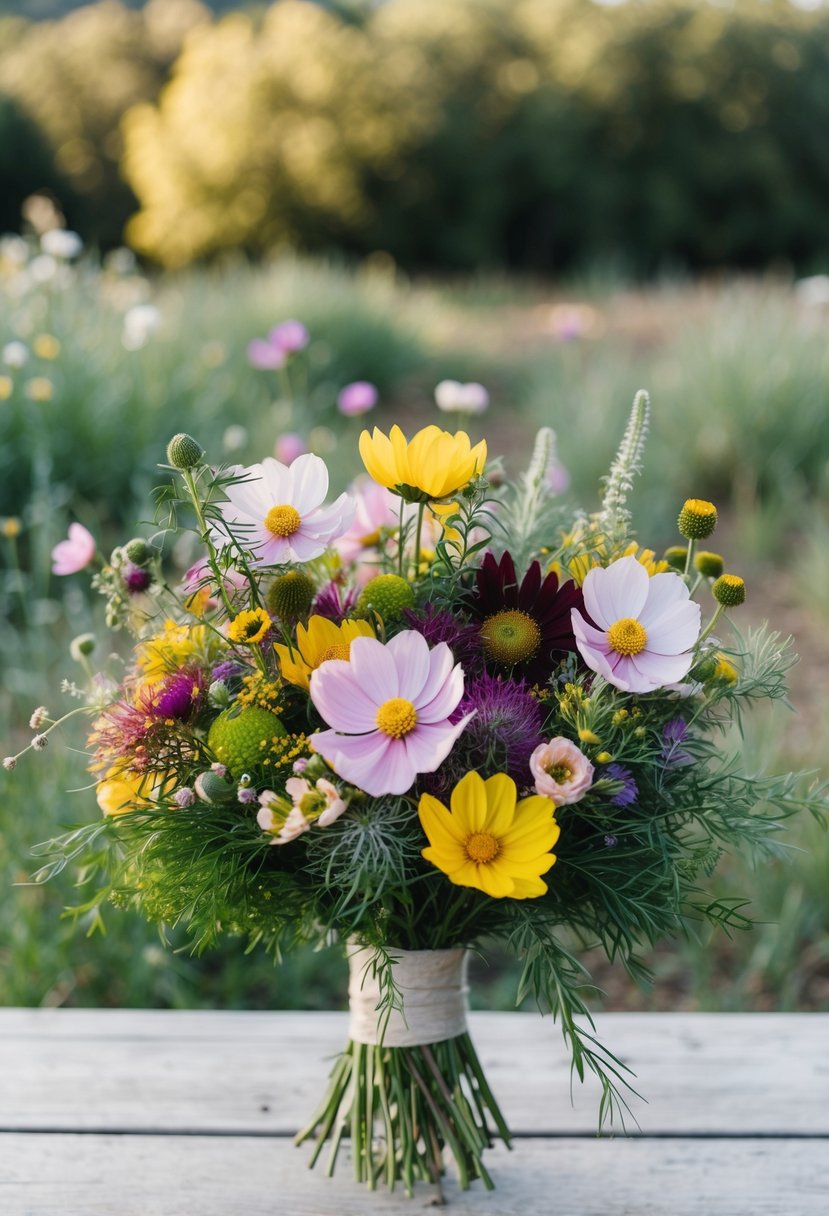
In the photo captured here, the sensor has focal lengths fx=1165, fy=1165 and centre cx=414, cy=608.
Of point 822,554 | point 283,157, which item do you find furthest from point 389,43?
point 822,554

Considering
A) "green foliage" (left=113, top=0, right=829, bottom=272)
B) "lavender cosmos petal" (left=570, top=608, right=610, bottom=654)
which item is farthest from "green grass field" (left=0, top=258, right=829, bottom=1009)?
"green foliage" (left=113, top=0, right=829, bottom=272)

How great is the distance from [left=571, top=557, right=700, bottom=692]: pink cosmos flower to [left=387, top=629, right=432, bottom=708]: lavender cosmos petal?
0.10 meters

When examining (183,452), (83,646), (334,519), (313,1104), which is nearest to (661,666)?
(334,519)

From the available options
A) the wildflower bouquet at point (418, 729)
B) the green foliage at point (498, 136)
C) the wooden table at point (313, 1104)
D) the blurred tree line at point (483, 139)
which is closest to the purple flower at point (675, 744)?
the wildflower bouquet at point (418, 729)

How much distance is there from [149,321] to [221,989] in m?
1.48

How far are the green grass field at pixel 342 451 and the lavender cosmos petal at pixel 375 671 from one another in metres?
0.26

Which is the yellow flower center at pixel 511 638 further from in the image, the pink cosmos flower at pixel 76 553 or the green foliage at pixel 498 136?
the green foliage at pixel 498 136

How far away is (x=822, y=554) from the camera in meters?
3.28

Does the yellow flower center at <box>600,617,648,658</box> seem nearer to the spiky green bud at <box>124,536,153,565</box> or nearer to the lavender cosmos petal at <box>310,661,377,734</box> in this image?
the lavender cosmos petal at <box>310,661,377,734</box>

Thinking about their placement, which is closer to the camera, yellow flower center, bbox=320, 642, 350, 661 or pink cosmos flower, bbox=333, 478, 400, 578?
yellow flower center, bbox=320, 642, 350, 661

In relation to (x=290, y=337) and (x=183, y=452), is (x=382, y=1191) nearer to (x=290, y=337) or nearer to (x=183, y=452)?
(x=183, y=452)

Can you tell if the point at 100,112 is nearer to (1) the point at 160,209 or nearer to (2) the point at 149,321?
(1) the point at 160,209

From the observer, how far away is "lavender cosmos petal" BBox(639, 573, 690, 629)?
2.72 ft

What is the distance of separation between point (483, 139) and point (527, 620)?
13.9m
